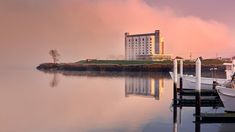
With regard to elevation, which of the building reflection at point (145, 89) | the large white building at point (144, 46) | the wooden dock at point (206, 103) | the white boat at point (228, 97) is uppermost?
the large white building at point (144, 46)

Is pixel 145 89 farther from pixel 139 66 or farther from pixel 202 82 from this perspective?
pixel 139 66

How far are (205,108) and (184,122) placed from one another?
10.3 feet

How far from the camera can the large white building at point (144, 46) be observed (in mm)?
74375

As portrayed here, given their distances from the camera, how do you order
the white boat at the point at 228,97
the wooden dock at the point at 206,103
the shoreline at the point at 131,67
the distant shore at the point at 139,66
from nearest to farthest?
the white boat at the point at 228,97 < the wooden dock at the point at 206,103 < the shoreline at the point at 131,67 < the distant shore at the point at 139,66

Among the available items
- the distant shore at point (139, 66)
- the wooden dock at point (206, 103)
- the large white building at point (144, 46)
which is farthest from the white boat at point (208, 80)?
the large white building at point (144, 46)

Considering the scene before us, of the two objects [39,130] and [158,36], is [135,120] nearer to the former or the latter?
[39,130]

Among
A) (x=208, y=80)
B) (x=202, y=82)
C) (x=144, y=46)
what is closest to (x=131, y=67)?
(x=144, y=46)

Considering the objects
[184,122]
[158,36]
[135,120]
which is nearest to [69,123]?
[135,120]

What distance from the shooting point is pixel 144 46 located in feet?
265

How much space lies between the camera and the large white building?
74.4 meters

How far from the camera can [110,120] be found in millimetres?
11820

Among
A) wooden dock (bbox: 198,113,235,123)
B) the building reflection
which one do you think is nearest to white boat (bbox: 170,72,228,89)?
the building reflection

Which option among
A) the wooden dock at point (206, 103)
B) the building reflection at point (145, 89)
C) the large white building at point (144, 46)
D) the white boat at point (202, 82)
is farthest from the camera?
the large white building at point (144, 46)

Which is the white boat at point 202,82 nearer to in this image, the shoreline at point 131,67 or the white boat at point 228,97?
the white boat at point 228,97
